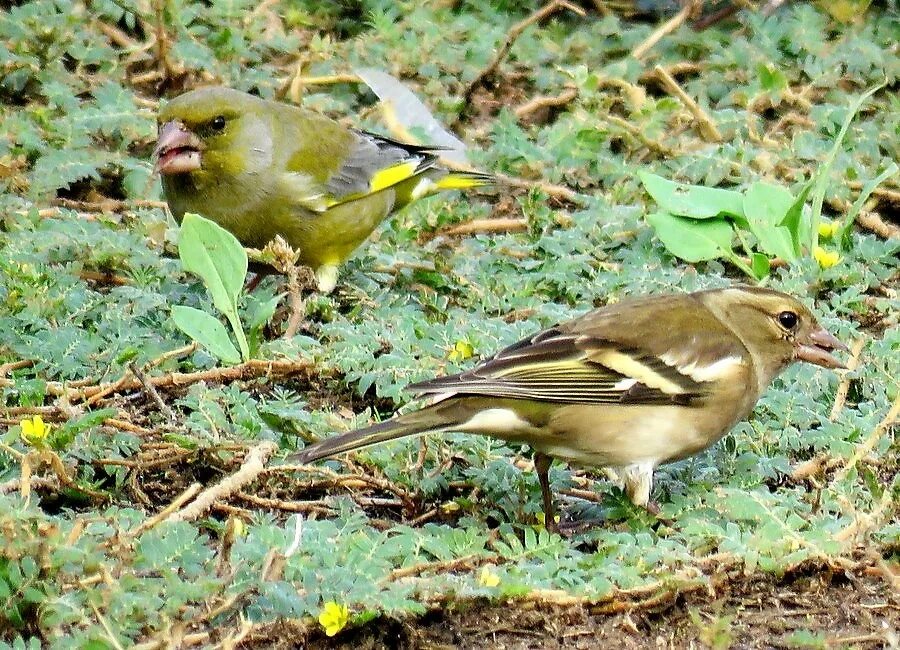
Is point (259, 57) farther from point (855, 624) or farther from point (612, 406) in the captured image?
point (855, 624)

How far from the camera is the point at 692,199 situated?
20.3 ft

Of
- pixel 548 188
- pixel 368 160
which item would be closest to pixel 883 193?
pixel 548 188

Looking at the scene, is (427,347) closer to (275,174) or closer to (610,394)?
(610,394)

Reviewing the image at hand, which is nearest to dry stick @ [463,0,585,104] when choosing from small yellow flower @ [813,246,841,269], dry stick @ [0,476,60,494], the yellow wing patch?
the yellow wing patch

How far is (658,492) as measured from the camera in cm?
463

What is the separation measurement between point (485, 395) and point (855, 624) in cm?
120

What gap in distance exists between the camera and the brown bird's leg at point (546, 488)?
434cm

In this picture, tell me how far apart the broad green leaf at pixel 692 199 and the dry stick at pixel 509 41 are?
1769 mm

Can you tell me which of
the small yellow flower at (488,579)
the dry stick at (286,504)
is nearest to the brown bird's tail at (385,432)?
the dry stick at (286,504)

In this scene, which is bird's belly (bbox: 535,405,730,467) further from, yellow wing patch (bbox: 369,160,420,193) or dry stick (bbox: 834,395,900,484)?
yellow wing patch (bbox: 369,160,420,193)

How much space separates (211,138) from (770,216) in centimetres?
230

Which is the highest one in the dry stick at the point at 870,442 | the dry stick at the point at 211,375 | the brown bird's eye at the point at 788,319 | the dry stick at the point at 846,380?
the brown bird's eye at the point at 788,319

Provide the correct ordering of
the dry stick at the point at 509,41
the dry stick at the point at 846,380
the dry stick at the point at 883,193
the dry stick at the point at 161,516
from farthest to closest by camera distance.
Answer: the dry stick at the point at 509,41 < the dry stick at the point at 883,193 < the dry stick at the point at 846,380 < the dry stick at the point at 161,516

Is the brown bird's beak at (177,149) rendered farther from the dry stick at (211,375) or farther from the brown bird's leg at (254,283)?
the dry stick at (211,375)
